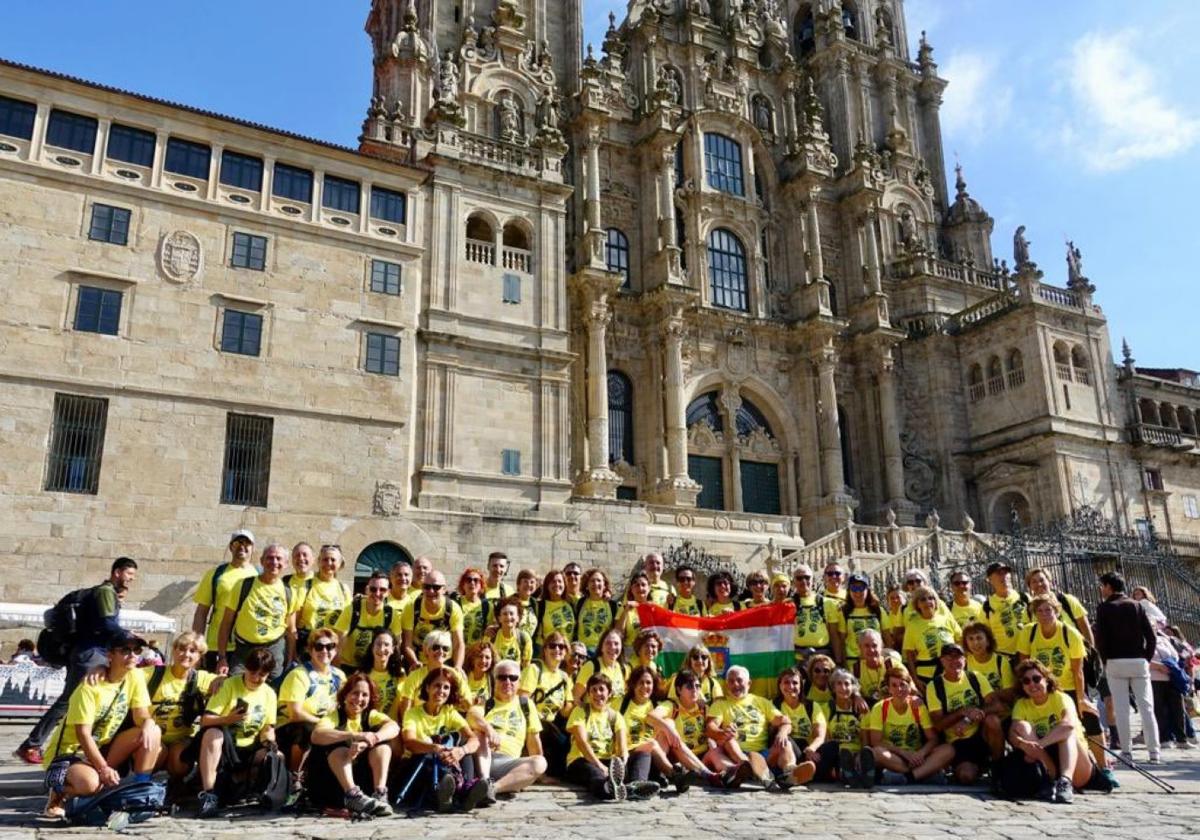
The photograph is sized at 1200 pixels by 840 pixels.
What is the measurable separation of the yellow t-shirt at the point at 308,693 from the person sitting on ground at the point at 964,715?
614 cm

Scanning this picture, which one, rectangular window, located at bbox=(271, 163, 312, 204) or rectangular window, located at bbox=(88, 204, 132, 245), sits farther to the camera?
rectangular window, located at bbox=(271, 163, 312, 204)

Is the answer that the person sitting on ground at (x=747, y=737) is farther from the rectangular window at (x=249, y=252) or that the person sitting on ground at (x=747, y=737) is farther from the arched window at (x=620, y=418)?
the arched window at (x=620, y=418)

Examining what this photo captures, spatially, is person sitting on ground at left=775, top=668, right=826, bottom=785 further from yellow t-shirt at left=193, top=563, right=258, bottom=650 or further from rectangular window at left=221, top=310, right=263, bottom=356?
rectangular window at left=221, top=310, right=263, bottom=356

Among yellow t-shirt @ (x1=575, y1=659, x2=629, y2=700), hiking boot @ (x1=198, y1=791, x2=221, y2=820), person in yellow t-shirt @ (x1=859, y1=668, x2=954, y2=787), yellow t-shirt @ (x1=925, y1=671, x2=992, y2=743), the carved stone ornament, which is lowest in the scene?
hiking boot @ (x1=198, y1=791, x2=221, y2=820)

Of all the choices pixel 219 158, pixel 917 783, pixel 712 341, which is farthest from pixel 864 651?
pixel 712 341

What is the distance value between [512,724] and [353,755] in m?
1.62

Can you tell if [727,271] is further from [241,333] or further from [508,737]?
[508,737]

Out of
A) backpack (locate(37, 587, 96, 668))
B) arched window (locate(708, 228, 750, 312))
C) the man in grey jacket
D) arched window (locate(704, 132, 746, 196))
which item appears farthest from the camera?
arched window (locate(704, 132, 746, 196))

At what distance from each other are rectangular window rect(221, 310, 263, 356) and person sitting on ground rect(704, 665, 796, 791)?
1587cm

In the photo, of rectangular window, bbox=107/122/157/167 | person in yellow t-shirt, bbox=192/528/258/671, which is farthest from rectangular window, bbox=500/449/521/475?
person in yellow t-shirt, bbox=192/528/258/671

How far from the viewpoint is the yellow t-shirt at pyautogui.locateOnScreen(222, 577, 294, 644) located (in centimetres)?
963

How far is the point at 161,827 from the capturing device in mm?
7293

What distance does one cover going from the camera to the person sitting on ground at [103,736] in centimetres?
741

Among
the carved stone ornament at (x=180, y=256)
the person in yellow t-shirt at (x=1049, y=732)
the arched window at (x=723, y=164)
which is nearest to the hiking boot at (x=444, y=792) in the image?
the person in yellow t-shirt at (x=1049, y=732)
